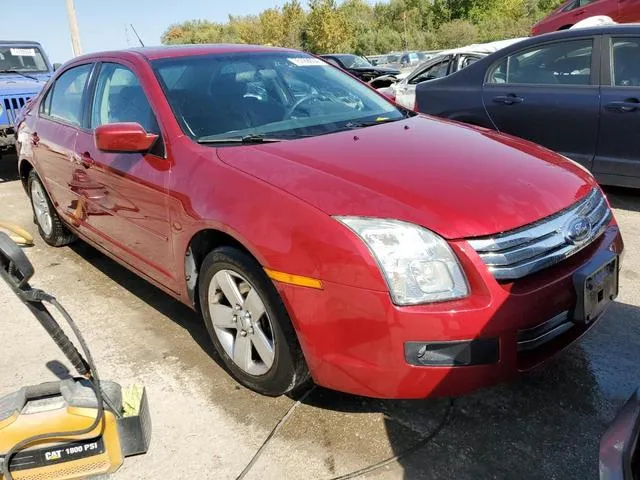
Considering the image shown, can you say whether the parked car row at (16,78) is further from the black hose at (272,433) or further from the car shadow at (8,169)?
the black hose at (272,433)

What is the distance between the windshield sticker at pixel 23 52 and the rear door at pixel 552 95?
7.09 metres

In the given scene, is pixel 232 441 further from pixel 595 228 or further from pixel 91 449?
pixel 595 228

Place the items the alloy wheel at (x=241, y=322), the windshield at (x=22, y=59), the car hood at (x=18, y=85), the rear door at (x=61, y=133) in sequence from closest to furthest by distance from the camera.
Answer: the alloy wheel at (x=241, y=322), the rear door at (x=61, y=133), the car hood at (x=18, y=85), the windshield at (x=22, y=59)

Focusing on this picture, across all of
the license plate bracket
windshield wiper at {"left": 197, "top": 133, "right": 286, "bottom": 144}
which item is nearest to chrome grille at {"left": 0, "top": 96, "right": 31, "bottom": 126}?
windshield wiper at {"left": 197, "top": 133, "right": 286, "bottom": 144}

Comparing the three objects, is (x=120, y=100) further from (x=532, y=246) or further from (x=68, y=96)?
(x=532, y=246)

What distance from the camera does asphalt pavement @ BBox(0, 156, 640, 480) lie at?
7.19ft

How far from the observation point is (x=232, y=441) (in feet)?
7.78

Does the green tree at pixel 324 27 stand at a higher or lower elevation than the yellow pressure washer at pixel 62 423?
higher

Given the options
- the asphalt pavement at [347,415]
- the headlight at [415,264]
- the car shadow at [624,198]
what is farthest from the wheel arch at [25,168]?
the car shadow at [624,198]

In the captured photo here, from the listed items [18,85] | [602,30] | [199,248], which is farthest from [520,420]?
[18,85]

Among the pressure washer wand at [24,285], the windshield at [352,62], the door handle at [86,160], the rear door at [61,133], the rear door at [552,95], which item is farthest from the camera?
the windshield at [352,62]

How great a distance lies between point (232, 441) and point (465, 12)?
159 feet

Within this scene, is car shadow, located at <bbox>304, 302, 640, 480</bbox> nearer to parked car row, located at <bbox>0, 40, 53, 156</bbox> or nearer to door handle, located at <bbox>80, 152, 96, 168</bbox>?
door handle, located at <bbox>80, 152, 96, 168</bbox>

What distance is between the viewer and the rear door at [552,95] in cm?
494
